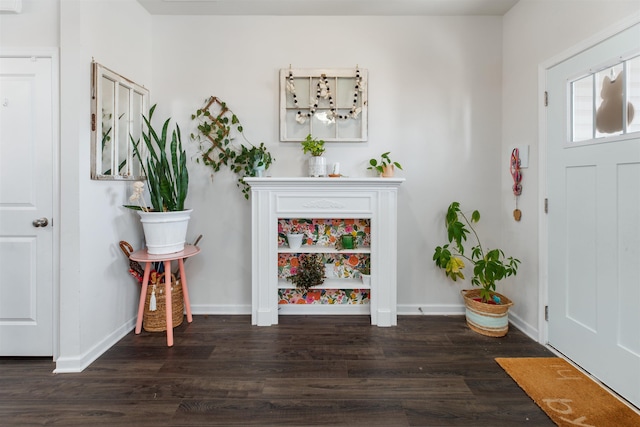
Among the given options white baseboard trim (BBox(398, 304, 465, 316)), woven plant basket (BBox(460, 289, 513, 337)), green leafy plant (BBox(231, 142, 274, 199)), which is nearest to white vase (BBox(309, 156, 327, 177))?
green leafy plant (BBox(231, 142, 274, 199))

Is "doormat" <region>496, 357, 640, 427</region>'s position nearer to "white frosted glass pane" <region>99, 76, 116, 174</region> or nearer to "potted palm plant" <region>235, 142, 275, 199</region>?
"potted palm plant" <region>235, 142, 275, 199</region>

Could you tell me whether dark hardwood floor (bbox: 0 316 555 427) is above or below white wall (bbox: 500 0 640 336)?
below

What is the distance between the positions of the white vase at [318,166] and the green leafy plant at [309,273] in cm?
75

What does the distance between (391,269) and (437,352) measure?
68cm

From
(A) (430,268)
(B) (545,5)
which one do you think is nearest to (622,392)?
(A) (430,268)

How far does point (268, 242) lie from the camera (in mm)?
2561

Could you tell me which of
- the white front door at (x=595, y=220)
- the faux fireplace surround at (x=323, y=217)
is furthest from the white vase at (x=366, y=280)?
the white front door at (x=595, y=220)

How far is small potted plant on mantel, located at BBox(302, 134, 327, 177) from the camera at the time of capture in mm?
2619

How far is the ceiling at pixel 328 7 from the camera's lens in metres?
2.54

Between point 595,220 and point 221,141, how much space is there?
2742 mm

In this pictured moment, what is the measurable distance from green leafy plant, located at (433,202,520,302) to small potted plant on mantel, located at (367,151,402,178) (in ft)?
1.97

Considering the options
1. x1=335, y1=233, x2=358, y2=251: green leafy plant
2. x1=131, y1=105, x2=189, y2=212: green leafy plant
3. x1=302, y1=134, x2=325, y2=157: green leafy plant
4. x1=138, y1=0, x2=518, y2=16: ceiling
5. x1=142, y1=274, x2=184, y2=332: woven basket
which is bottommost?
x1=142, y1=274, x2=184, y2=332: woven basket

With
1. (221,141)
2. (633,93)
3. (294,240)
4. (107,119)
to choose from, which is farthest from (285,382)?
(633,93)

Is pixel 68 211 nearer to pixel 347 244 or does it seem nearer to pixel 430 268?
pixel 347 244
